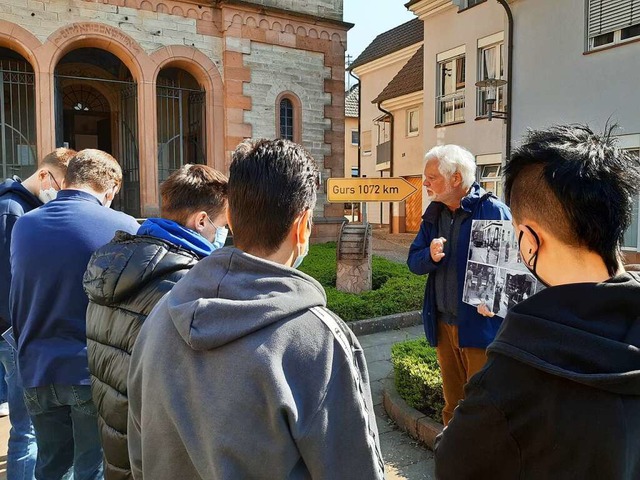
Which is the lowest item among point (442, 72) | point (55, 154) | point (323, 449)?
point (323, 449)

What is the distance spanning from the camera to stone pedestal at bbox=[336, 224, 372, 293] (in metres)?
9.13

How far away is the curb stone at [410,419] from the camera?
3930 mm

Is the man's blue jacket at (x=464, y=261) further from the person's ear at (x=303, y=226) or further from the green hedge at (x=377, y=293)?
the green hedge at (x=377, y=293)

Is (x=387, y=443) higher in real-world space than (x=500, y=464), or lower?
lower

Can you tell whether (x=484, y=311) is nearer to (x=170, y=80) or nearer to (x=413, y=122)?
(x=170, y=80)

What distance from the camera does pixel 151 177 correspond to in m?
11.9

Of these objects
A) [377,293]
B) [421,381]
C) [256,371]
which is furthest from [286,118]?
[256,371]

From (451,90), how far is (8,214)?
701 inches

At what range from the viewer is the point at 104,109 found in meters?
15.3

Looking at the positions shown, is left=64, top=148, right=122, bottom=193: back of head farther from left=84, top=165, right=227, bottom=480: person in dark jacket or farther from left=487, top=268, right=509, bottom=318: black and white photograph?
left=487, top=268, right=509, bottom=318: black and white photograph

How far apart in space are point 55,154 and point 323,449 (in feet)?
9.09

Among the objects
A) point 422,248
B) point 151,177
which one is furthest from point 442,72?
point 422,248

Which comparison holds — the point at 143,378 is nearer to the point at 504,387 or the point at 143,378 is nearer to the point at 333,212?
the point at 504,387

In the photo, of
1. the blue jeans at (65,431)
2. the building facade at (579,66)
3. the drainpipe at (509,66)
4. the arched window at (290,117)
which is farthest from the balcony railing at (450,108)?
the blue jeans at (65,431)
